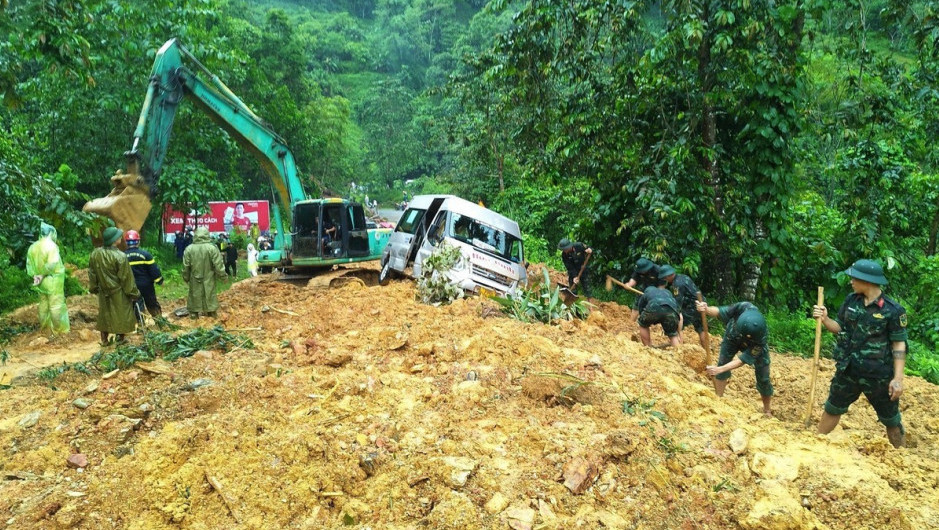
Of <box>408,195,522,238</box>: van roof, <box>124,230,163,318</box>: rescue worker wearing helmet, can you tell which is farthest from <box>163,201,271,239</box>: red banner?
<box>124,230,163,318</box>: rescue worker wearing helmet

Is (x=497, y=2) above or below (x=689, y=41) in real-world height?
above

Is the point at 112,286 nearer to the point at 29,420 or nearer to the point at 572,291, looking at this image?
the point at 29,420

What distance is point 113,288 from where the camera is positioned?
23.6 ft

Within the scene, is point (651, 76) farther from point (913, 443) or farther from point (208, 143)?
point (208, 143)

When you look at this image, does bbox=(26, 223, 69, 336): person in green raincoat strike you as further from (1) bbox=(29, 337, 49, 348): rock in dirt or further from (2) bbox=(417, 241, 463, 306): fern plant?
(2) bbox=(417, 241, 463, 306): fern plant

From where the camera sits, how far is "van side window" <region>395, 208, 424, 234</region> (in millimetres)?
11610

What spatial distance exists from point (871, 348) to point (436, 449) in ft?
11.9

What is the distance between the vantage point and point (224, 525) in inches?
139

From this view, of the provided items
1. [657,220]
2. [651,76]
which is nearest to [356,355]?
[657,220]

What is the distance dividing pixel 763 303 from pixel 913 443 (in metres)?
5.90

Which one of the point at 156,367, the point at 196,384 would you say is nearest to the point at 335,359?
the point at 196,384

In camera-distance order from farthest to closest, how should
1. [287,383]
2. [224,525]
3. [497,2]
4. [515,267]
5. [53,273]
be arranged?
[515,267]
[497,2]
[53,273]
[287,383]
[224,525]

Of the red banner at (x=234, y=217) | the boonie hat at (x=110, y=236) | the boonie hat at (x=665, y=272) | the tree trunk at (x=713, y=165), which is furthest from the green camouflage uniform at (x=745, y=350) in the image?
the red banner at (x=234, y=217)

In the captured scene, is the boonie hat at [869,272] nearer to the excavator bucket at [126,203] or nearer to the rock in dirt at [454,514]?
the rock in dirt at [454,514]
